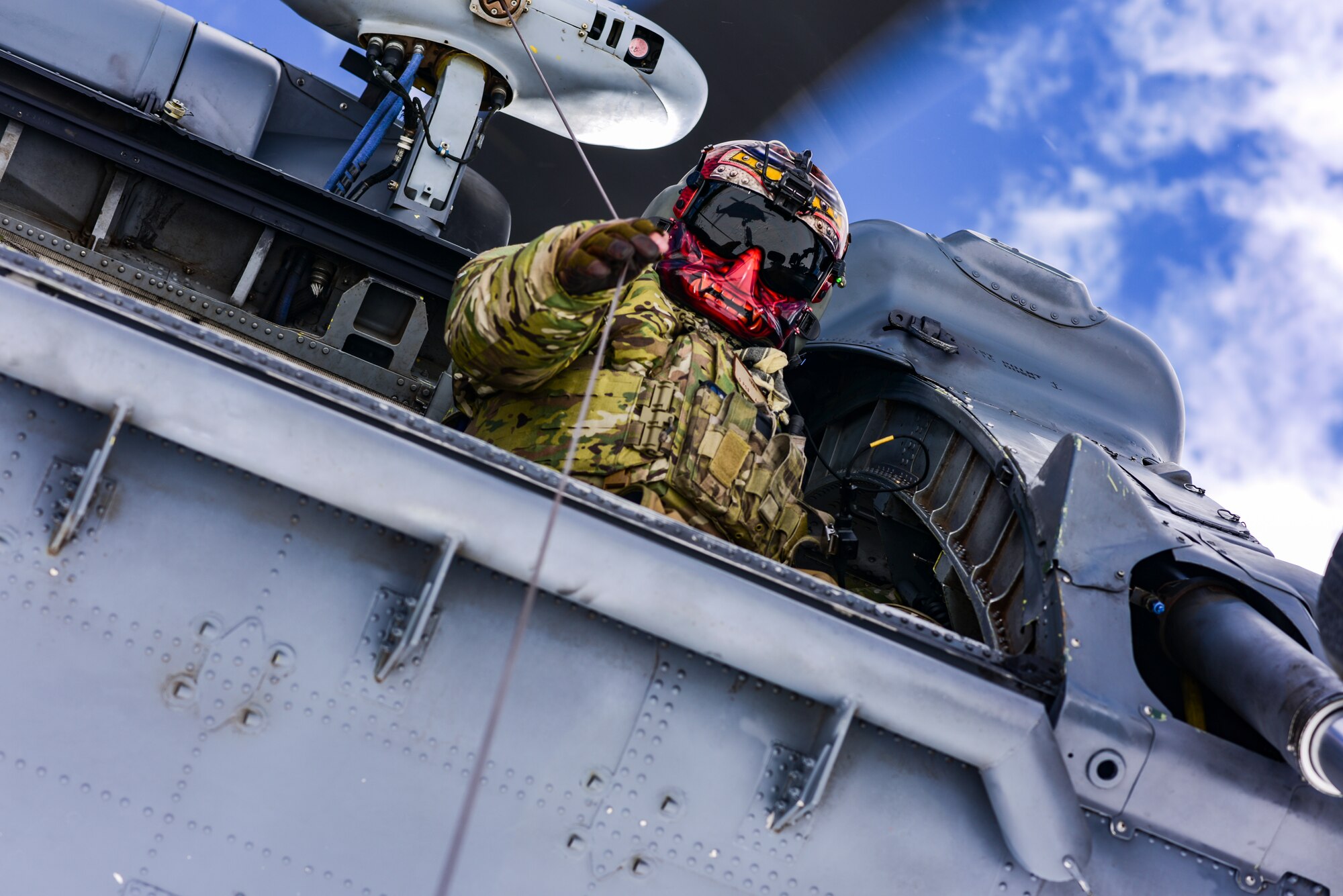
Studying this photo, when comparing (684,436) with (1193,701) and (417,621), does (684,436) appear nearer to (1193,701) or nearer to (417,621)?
(417,621)

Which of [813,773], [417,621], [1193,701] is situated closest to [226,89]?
[417,621]

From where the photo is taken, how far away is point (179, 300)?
12.6 feet

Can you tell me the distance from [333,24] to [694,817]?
3711 millimetres

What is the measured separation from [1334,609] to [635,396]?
188cm

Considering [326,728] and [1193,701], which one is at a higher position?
[1193,701]

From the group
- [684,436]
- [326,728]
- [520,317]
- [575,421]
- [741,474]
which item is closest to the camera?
[326,728]

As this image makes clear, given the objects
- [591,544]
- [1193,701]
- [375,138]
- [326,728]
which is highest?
[375,138]

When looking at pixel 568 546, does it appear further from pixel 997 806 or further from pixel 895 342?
pixel 895 342

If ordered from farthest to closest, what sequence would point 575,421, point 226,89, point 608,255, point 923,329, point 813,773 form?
point 226,89, point 923,329, point 575,421, point 608,255, point 813,773

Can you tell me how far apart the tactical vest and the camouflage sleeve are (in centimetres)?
11

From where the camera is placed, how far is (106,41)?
4047 mm

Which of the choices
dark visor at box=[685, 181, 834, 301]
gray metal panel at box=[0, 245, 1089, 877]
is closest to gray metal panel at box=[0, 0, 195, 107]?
dark visor at box=[685, 181, 834, 301]

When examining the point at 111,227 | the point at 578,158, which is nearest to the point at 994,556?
the point at 111,227

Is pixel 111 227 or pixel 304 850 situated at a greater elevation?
pixel 111 227
